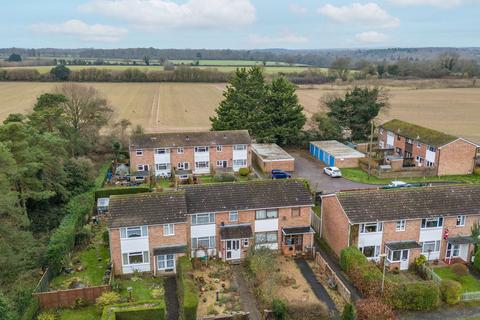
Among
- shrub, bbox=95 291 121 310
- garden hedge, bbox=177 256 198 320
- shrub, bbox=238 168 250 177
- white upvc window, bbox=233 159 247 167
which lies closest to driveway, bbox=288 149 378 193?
shrub, bbox=238 168 250 177

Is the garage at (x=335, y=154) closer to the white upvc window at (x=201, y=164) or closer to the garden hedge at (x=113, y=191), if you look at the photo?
the white upvc window at (x=201, y=164)

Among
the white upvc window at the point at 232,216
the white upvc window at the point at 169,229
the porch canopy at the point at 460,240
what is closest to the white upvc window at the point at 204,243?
the white upvc window at the point at 232,216

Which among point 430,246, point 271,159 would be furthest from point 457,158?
point 430,246

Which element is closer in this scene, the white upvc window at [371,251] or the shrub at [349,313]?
the shrub at [349,313]

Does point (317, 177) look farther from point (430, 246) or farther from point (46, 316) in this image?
point (46, 316)

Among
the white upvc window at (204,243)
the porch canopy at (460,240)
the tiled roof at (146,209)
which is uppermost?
the tiled roof at (146,209)

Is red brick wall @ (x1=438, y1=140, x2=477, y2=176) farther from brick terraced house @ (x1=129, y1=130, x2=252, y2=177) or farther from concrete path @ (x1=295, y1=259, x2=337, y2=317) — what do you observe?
concrete path @ (x1=295, y1=259, x2=337, y2=317)
